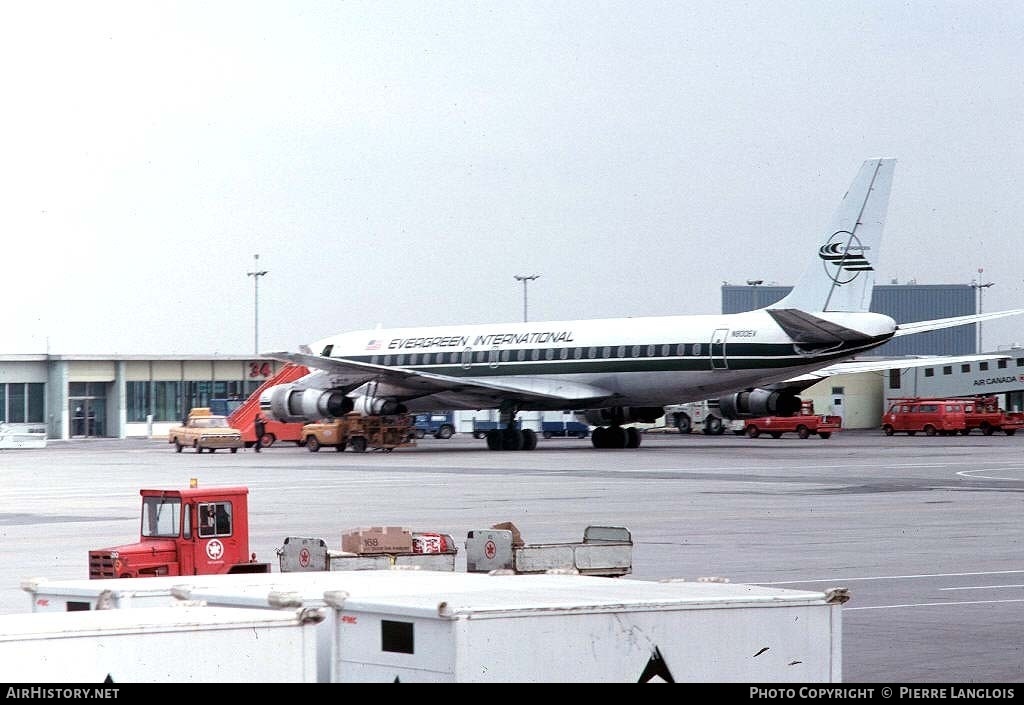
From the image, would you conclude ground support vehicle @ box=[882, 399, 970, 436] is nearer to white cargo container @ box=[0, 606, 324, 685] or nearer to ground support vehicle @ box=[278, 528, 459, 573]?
ground support vehicle @ box=[278, 528, 459, 573]

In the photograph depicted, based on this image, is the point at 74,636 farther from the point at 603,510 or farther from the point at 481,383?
the point at 481,383

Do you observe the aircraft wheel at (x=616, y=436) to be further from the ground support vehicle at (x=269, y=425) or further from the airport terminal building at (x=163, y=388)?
the airport terminal building at (x=163, y=388)

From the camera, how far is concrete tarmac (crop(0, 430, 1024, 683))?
17.1 meters

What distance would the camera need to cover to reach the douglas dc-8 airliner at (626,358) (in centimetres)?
5672

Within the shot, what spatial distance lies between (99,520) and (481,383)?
3307cm

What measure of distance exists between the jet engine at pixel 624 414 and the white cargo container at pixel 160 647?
56.6 meters

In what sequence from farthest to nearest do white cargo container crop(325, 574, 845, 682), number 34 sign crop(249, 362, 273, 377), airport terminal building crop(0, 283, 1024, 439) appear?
number 34 sign crop(249, 362, 273, 377), airport terminal building crop(0, 283, 1024, 439), white cargo container crop(325, 574, 845, 682)

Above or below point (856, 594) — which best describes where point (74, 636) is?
above

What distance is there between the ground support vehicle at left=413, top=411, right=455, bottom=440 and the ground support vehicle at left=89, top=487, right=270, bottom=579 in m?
74.7

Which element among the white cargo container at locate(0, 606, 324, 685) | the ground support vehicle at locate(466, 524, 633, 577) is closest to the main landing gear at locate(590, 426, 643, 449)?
the ground support vehicle at locate(466, 524, 633, 577)

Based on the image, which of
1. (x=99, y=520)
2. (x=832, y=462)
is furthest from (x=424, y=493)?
(x=832, y=462)

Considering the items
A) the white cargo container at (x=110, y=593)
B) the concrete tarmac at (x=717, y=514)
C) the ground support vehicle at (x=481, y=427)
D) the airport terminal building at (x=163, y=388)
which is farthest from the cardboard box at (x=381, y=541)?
the airport terminal building at (x=163, y=388)

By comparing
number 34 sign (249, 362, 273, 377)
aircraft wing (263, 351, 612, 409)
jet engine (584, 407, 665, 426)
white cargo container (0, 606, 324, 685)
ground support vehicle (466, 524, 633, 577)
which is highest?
number 34 sign (249, 362, 273, 377)

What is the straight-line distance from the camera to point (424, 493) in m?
38.0
